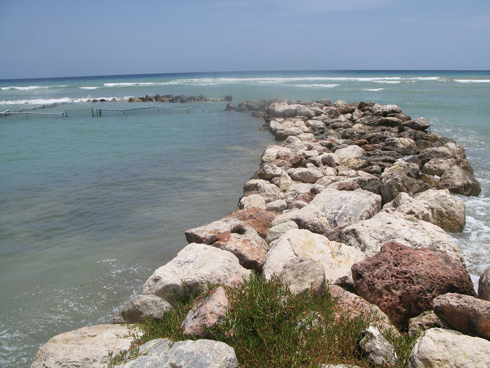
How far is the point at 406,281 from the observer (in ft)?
12.0

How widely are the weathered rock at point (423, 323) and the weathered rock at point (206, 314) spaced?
1764mm

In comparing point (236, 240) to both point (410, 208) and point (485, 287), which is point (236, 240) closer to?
point (485, 287)

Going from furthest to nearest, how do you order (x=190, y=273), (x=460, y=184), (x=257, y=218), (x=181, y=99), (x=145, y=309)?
(x=181, y=99) < (x=460, y=184) < (x=257, y=218) < (x=190, y=273) < (x=145, y=309)

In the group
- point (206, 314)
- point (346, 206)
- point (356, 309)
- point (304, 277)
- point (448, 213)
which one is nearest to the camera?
point (206, 314)

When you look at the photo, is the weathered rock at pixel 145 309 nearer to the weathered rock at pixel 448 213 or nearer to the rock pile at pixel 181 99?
the weathered rock at pixel 448 213

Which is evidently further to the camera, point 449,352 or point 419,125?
point 419,125

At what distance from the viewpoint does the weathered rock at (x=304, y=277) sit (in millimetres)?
3313

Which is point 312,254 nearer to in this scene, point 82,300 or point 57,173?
point 82,300

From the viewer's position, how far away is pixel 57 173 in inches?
416

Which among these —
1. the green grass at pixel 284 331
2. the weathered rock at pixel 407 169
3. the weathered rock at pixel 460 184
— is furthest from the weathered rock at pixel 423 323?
the weathered rock at pixel 407 169

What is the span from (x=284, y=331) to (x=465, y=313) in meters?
1.62

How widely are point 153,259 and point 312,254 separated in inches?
106

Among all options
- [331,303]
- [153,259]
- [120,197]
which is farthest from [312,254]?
[120,197]

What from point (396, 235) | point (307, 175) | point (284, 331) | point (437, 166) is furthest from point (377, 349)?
point (437, 166)
